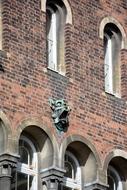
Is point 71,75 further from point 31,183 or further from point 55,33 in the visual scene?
point 31,183

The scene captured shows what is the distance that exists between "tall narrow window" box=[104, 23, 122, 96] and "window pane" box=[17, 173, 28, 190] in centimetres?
437

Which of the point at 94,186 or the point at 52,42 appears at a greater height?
the point at 52,42

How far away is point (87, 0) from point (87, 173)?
485cm

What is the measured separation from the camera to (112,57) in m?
28.7

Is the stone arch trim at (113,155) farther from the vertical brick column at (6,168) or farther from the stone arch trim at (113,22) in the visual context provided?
→ the vertical brick column at (6,168)

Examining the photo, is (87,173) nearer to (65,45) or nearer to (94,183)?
(94,183)

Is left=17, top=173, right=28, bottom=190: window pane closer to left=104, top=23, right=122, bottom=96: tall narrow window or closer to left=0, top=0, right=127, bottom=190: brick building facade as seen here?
left=0, top=0, right=127, bottom=190: brick building facade

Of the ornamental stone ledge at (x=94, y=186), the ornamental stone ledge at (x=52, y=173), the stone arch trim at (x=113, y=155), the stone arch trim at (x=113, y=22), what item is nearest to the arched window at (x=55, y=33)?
the stone arch trim at (x=113, y=22)

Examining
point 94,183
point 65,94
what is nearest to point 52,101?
point 65,94

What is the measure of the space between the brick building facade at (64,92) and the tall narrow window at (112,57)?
0.09ft

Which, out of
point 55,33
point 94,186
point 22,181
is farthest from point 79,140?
point 55,33

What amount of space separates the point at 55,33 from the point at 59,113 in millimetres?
2504

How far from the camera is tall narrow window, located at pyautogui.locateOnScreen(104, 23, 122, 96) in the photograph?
28.3 meters

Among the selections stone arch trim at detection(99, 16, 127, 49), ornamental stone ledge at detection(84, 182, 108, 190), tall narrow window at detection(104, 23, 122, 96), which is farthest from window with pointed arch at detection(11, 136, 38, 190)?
stone arch trim at detection(99, 16, 127, 49)
